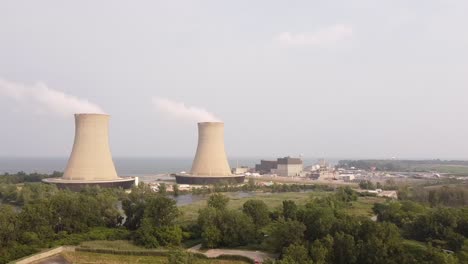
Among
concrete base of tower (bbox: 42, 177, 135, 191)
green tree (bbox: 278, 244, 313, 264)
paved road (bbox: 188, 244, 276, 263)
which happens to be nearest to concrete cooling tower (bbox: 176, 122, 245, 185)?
concrete base of tower (bbox: 42, 177, 135, 191)

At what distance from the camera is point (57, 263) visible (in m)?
12.4

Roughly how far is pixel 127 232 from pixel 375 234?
29.1 ft

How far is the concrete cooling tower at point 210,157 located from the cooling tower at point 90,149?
867 cm

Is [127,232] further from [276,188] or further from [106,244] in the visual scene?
[276,188]

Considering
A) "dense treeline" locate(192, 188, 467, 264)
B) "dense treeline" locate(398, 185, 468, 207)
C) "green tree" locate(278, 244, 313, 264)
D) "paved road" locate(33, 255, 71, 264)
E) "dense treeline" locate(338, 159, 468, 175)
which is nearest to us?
"green tree" locate(278, 244, 313, 264)

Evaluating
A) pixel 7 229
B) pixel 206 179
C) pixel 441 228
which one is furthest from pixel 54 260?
pixel 206 179

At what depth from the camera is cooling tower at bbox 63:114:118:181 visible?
2670 centimetres

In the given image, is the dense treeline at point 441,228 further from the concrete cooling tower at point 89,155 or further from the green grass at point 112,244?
the concrete cooling tower at point 89,155

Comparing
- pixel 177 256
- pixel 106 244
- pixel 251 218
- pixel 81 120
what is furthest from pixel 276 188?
pixel 177 256

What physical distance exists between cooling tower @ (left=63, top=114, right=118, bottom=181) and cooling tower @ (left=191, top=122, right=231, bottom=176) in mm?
8653

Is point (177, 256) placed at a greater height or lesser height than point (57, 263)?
greater

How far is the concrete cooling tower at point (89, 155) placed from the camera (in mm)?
26719

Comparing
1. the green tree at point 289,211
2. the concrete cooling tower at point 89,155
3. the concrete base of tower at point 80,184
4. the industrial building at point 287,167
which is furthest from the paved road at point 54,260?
the industrial building at point 287,167

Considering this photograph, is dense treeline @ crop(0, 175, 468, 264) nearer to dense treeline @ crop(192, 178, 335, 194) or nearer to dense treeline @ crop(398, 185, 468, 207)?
dense treeline @ crop(398, 185, 468, 207)
